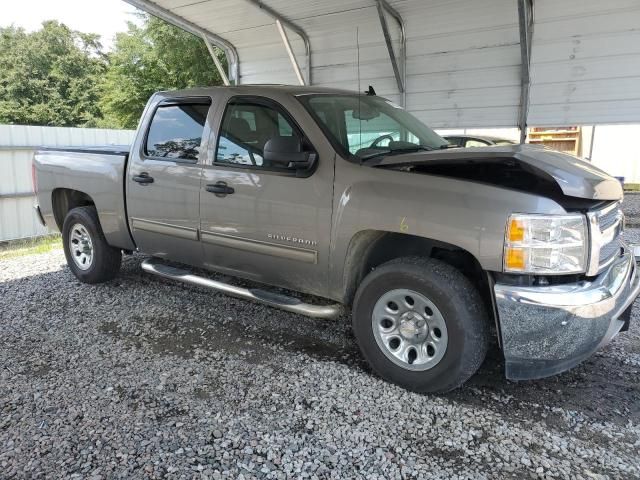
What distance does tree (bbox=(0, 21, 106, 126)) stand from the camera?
1483 inches

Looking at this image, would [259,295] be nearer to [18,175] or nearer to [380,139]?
[380,139]

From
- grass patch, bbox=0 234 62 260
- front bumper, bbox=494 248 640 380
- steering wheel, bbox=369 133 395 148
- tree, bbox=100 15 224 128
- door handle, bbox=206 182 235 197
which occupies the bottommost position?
grass patch, bbox=0 234 62 260

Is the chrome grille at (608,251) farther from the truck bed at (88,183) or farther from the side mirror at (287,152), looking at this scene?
the truck bed at (88,183)

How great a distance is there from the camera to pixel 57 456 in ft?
8.61

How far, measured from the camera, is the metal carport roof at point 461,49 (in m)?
7.52

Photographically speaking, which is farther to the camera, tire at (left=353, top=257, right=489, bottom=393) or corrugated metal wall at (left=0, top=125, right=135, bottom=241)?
corrugated metal wall at (left=0, top=125, right=135, bottom=241)

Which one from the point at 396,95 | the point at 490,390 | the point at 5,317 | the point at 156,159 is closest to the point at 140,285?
the point at 5,317

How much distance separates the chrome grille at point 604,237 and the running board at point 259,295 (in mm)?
1696

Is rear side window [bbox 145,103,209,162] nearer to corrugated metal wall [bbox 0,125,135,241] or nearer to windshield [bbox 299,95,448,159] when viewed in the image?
windshield [bbox 299,95,448,159]

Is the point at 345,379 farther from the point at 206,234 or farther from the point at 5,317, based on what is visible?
the point at 5,317

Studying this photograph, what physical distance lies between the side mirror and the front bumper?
1580mm

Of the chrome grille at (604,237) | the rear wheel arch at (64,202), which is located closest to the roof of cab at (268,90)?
the rear wheel arch at (64,202)

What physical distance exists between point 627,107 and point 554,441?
6757 millimetres

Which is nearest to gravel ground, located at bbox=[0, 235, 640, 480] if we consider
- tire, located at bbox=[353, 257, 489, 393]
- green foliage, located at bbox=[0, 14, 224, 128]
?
tire, located at bbox=[353, 257, 489, 393]
